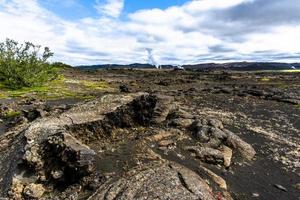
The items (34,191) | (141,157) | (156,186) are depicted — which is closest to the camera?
→ (156,186)

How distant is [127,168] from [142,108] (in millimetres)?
7808

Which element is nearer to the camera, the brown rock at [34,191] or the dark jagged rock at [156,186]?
the dark jagged rock at [156,186]

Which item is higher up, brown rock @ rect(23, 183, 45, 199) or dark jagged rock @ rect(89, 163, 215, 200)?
dark jagged rock @ rect(89, 163, 215, 200)

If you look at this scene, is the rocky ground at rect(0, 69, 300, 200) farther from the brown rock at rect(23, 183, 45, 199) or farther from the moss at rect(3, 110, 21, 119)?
the moss at rect(3, 110, 21, 119)

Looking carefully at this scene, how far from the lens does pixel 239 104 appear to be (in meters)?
48.2

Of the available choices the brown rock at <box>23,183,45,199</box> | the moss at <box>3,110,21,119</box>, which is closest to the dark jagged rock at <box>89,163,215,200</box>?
the brown rock at <box>23,183,45,199</box>

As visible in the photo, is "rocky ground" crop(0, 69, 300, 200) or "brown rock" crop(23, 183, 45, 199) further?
"brown rock" crop(23, 183, 45, 199)

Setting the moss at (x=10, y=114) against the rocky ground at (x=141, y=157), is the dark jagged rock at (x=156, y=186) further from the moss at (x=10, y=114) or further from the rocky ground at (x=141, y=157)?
the moss at (x=10, y=114)

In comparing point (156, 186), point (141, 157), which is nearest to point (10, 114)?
point (141, 157)

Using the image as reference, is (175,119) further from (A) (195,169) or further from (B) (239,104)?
(B) (239,104)

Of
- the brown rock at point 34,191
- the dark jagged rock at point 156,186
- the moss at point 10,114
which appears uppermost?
the dark jagged rock at point 156,186

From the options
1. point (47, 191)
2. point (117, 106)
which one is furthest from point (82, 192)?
point (117, 106)

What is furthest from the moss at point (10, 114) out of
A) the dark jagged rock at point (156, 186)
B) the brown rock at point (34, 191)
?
the dark jagged rock at point (156, 186)

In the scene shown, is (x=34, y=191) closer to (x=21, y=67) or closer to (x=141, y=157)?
(x=141, y=157)
